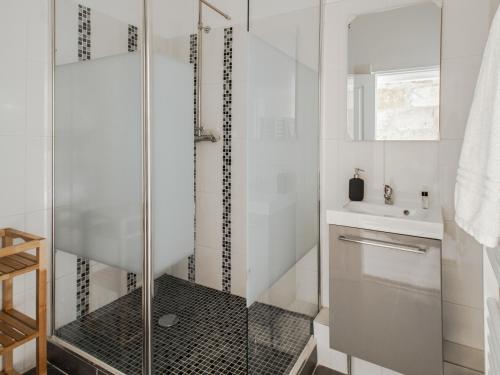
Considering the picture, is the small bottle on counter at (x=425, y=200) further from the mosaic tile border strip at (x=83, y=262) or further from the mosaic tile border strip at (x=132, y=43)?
the mosaic tile border strip at (x=83, y=262)

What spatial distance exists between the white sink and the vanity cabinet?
0.09 ft

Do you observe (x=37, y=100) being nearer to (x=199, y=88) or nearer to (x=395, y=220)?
(x=199, y=88)

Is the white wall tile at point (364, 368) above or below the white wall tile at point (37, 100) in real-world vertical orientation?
below

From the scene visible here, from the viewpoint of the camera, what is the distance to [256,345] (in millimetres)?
1324

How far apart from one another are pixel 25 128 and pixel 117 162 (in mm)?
600

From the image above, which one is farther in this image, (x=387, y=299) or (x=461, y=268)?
(x=461, y=268)

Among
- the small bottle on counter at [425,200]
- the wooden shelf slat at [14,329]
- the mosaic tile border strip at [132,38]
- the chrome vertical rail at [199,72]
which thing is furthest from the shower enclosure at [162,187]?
the small bottle on counter at [425,200]

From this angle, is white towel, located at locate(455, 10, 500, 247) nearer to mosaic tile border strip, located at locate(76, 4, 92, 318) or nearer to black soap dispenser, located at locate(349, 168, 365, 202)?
black soap dispenser, located at locate(349, 168, 365, 202)

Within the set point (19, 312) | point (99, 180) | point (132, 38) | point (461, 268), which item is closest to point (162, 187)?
point (99, 180)

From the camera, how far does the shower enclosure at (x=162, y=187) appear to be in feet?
4.20

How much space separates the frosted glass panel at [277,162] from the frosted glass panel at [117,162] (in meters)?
0.41

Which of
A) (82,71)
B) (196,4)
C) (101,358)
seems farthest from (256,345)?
(196,4)

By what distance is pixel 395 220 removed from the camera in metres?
1.45

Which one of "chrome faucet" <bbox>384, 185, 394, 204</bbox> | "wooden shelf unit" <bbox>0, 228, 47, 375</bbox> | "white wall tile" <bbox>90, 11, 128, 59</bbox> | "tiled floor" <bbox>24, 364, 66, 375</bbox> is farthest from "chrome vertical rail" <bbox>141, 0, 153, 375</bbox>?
"chrome faucet" <bbox>384, 185, 394, 204</bbox>
